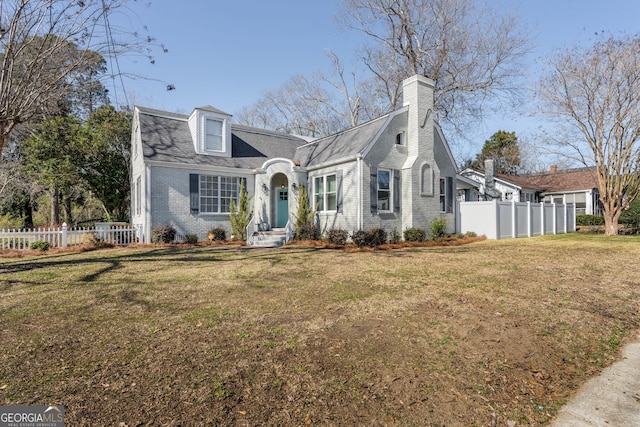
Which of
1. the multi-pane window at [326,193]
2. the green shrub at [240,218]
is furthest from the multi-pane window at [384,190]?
the green shrub at [240,218]

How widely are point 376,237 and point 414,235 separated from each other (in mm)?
2312

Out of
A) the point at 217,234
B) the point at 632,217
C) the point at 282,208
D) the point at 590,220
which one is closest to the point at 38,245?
the point at 217,234

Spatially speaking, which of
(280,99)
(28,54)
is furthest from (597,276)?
(280,99)

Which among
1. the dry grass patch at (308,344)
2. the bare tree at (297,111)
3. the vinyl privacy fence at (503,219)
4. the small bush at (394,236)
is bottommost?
the dry grass patch at (308,344)

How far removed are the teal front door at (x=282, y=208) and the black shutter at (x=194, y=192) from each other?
3797 mm

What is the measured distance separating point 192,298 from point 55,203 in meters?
21.4

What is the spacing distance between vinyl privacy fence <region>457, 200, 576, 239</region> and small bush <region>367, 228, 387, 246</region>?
5996 mm

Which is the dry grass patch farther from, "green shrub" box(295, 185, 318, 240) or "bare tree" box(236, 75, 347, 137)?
"bare tree" box(236, 75, 347, 137)

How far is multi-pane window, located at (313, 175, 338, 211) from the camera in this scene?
14031 mm

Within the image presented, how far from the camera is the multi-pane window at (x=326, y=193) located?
1403 centimetres

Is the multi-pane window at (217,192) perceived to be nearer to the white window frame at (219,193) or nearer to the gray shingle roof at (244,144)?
the white window frame at (219,193)

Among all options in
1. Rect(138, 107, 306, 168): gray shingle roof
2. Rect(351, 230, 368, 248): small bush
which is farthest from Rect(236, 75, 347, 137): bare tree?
Rect(351, 230, 368, 248): small bush

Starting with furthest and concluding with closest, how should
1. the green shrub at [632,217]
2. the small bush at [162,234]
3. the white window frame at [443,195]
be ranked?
the green shrub at [632,217] < the white window frame at [443,195] < the small bush at [162,234]

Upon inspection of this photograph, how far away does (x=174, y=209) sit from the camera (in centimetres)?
1377
